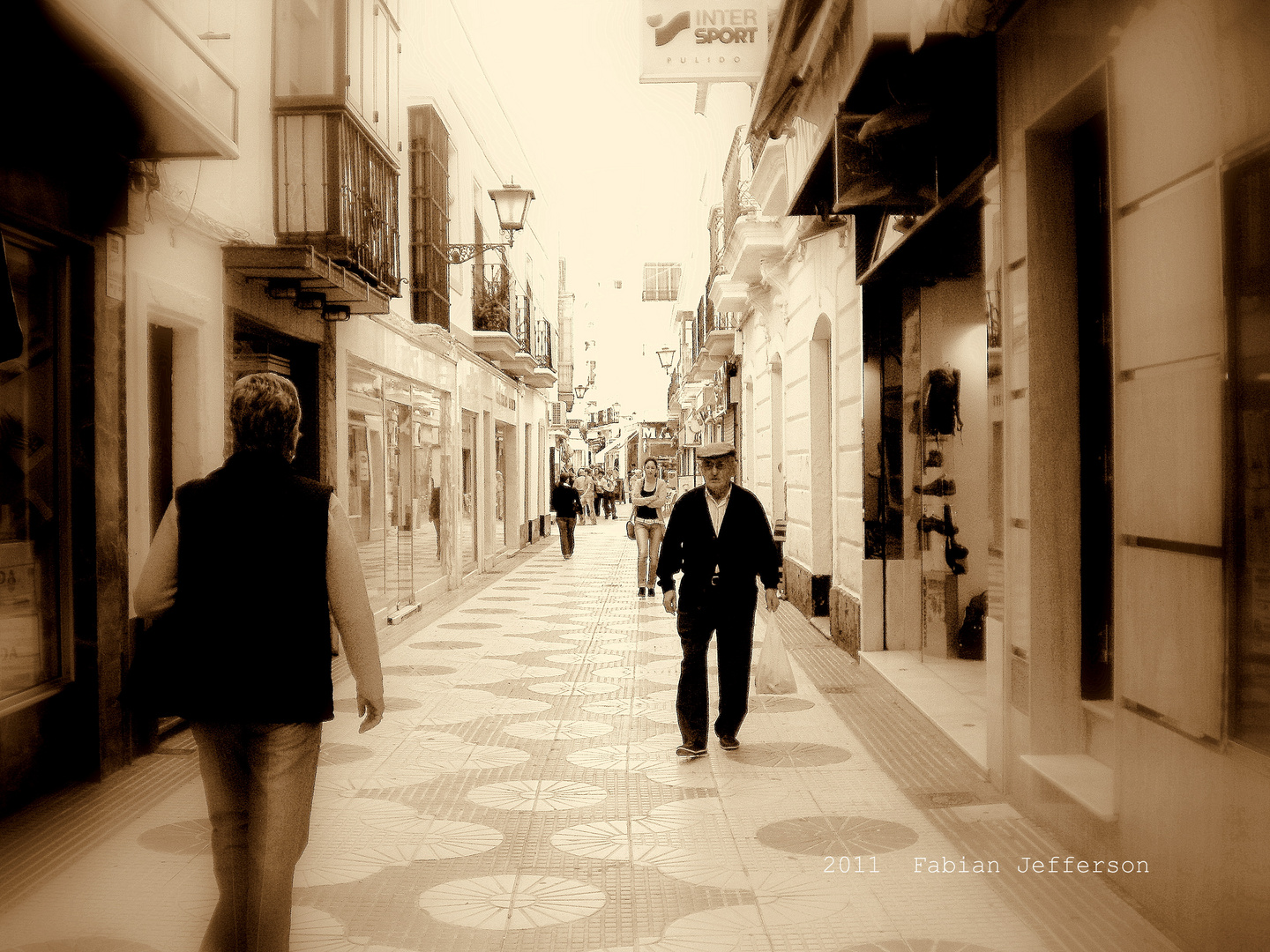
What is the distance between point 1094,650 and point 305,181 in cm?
666

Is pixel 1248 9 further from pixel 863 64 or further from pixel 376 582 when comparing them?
pixel 376 582

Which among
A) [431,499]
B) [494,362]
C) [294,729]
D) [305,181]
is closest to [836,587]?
[305,181]

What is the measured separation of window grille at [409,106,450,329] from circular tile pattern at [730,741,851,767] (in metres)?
8.99

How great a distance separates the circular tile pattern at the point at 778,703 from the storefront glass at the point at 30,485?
4121 millimetres

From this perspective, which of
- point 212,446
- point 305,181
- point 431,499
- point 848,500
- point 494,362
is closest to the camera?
point 212,446

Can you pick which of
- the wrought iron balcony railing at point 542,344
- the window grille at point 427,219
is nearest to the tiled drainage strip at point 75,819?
the window grille at point 427,219

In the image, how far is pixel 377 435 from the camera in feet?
39.1

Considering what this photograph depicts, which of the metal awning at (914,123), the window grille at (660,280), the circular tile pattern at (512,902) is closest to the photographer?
the circular tile pattern at (512,902)

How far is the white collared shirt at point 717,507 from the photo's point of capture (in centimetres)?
604

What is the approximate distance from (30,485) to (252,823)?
343cm

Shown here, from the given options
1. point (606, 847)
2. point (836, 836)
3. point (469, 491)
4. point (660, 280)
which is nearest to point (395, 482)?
point (469, 491)

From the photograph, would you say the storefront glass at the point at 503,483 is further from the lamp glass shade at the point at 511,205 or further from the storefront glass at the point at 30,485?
the storefront glass at the point at 30,485

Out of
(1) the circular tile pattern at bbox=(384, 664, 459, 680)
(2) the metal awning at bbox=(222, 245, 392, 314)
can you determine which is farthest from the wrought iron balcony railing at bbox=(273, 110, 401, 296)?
(1) the circular tile pattern at bbox=(384, 664, 459, 680)

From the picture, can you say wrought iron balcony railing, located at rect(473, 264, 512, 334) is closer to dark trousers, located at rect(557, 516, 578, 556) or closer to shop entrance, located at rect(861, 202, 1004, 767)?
dark trousers, located at rect(557, 516, 578, 556)
